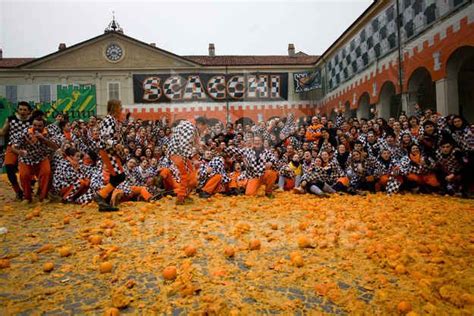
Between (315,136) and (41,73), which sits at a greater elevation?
(41,73)

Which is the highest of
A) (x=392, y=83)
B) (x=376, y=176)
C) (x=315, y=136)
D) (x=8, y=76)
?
(x=8, y=76)

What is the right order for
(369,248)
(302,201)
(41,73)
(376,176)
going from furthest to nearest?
(41,73) < (376,176) < (302,201) < (369,248)

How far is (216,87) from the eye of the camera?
18.8 metres

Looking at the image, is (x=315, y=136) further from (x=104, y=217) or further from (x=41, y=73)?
(x=41, y=73)

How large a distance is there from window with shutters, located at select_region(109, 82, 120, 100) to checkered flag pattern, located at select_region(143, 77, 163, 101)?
5.24 meters

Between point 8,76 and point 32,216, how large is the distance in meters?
24.5

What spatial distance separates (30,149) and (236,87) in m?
14.4

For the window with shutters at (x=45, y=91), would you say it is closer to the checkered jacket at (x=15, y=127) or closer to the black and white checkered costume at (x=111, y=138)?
the checkered jacket at (x=15, y=127)

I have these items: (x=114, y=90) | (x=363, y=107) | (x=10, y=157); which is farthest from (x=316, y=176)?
(x=114, y=90)

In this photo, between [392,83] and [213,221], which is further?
[392,83]

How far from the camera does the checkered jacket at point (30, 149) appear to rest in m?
5.39

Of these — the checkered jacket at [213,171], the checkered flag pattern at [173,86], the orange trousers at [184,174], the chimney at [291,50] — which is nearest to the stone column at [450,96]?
the checkered jacket at [213,171]

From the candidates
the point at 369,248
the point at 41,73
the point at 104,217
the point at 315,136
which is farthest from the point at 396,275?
the point at 41,73

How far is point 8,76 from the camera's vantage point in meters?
23.0
